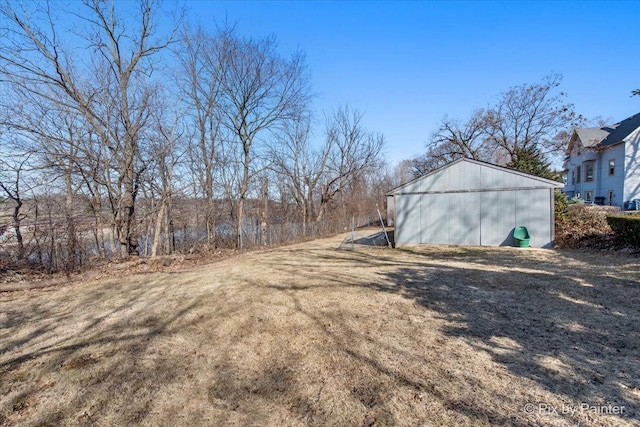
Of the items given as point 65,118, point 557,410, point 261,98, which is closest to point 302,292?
point 557,410

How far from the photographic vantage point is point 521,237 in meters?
9.98

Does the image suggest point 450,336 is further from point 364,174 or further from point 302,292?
point 364,174

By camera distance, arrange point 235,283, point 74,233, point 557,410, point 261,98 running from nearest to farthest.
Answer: point 557,410, point 235,283, point 74,233, point 261,98

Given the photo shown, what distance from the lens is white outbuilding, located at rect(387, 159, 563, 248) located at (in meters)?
10.0

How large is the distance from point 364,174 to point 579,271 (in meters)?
21.4

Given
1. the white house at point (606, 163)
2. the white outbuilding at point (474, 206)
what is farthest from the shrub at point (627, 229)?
the white house at point (606, 163)

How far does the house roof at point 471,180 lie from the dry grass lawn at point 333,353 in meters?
4.84

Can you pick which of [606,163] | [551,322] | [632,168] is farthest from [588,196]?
[551,322]

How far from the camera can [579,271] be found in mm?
6223

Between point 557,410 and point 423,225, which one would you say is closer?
point 557,410

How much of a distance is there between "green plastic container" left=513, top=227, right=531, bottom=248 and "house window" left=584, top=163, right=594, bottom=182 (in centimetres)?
2026

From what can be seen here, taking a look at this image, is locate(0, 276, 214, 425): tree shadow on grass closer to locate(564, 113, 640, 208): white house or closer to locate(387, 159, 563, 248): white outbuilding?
locate(387, 159, 563, 248): white outbuilding

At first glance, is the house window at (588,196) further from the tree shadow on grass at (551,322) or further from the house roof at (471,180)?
the tree shadow on grass at (551,322)

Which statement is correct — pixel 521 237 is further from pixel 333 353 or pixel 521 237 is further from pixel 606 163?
pixel 606 163
